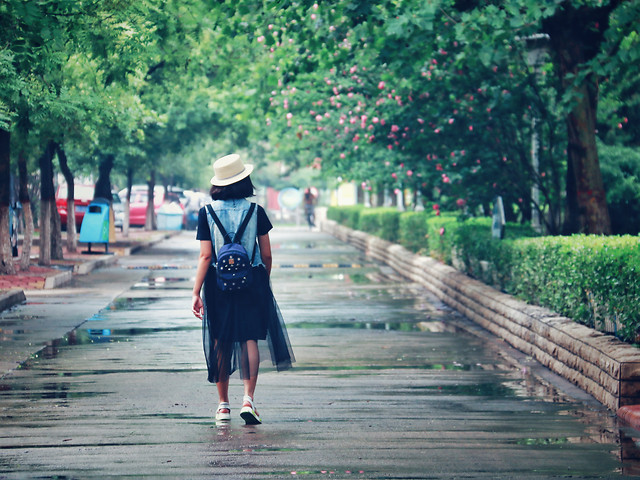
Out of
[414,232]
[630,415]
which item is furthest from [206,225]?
[414,232]

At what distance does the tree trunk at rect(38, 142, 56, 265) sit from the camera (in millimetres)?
24219

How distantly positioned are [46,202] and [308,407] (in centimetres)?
1718

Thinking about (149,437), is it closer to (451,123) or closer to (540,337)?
(540,337)

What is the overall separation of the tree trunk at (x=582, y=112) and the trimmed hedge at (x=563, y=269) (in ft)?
4.22

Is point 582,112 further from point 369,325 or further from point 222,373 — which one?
point 222,373

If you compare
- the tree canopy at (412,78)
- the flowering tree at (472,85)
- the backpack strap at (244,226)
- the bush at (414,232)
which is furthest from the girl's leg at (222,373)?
the bush at (414,232)

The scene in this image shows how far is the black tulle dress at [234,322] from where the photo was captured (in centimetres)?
851

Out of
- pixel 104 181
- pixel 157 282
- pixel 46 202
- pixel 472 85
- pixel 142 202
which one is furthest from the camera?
pixel 142 202

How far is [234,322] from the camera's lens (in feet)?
28.0

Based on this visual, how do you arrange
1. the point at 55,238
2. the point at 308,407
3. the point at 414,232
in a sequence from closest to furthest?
the point at 308,407 → the point at 55,238 → the point at 414,232

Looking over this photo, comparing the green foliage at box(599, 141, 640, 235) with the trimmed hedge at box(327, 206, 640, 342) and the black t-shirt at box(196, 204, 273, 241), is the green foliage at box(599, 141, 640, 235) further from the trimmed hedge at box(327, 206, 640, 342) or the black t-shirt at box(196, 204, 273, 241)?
the black t-shirt at box(196, 204, 273, 241)

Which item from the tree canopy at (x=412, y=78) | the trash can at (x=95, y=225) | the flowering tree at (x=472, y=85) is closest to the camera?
the tree canopy at (x=412, y=78)

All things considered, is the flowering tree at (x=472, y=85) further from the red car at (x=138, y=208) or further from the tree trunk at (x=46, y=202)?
the red car at (x=138, y=208)

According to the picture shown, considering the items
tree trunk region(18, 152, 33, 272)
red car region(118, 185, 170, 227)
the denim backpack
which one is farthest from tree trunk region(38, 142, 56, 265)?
red car region(118, 185, 170, 227)
